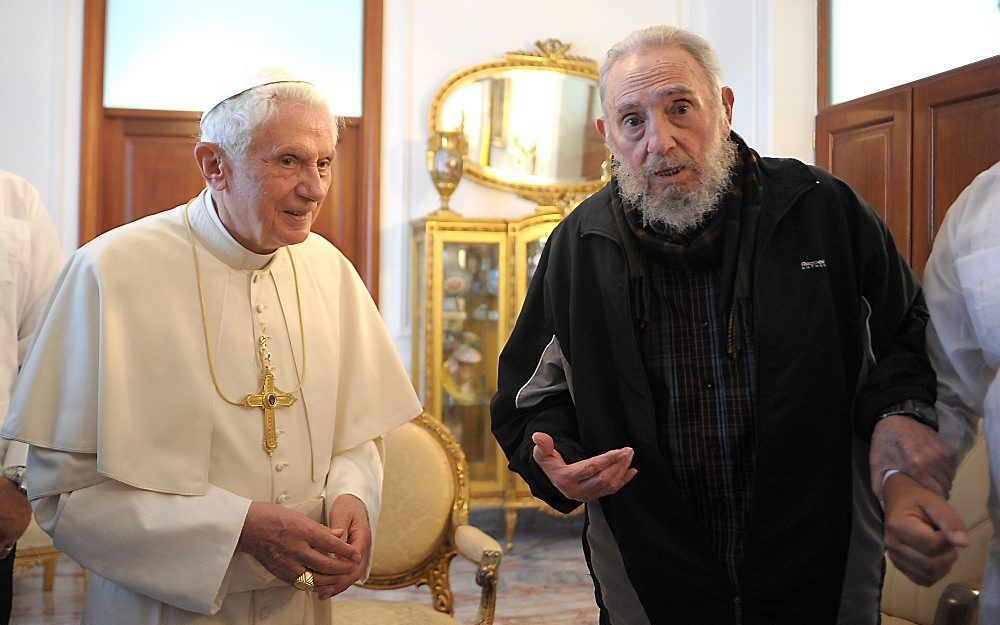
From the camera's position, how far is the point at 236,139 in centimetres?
175

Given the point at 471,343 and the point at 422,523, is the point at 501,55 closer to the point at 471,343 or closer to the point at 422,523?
the point at 471,343

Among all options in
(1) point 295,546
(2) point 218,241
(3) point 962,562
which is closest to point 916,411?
(3) point 962,562

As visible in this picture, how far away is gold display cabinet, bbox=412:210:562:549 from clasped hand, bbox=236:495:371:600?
3.43 m

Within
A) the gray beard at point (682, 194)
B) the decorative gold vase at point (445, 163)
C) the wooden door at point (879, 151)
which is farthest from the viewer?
the decorative gold vase at point (445, 163)

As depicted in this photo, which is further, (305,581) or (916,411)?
(305,581)

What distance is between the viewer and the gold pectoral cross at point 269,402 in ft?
5.83

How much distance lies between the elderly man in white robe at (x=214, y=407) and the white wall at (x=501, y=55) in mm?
3599

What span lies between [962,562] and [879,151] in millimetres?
2970

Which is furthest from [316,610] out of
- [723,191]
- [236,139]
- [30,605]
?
[30,605]

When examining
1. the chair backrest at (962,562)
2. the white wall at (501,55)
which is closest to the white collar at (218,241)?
the chair backrest at (962,562)

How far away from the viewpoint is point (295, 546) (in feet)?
5.34

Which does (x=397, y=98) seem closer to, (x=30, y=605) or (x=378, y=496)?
(x=30, y=605)

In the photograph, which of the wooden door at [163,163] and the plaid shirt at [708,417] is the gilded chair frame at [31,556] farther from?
the plaid shirt at [708,417]

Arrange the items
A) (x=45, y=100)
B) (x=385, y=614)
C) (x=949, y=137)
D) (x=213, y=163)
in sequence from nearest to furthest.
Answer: (x=213, y=163) → (x=385, y=614) → (x=949, y=137) → (x=45, y=100)
